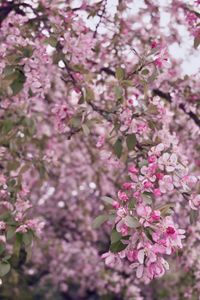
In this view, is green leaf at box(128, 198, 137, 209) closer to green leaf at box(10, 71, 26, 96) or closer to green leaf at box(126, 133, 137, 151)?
green leaf at box(126, 133, 137, 151)

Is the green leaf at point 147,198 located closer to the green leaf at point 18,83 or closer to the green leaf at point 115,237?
the green leaf at point 115,237

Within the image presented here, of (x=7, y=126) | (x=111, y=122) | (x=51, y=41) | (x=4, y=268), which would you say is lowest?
(x=7, y=126)

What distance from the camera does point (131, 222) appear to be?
2289 millimetres

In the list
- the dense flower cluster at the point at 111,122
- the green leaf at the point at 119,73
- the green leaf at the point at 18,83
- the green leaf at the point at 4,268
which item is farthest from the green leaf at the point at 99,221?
the green leaf at the point at 18,83

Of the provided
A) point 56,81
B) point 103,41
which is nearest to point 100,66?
Answer: point 103,41

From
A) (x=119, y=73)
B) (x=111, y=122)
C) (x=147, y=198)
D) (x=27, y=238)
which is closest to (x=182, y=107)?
(x=111, y=122)

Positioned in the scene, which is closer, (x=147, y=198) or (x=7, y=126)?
(x=147, y=198)

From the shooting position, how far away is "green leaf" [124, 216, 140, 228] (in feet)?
7.45

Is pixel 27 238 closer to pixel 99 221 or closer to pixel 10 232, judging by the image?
pixel 10 232

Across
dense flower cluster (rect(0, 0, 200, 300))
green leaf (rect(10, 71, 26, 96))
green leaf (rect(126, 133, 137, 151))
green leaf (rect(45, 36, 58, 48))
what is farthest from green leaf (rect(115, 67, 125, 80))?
green leaf (rect(10, 71, 26, 96))

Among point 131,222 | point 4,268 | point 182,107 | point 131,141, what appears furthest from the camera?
point 182,107

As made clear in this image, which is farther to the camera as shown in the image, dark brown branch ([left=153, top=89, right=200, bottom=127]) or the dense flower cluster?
dark brown branch ([left=153, top=89, right=200, bottom=127])

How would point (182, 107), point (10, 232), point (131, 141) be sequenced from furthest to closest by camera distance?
point (182, 107)
point (131, 141)
point (10, 232)

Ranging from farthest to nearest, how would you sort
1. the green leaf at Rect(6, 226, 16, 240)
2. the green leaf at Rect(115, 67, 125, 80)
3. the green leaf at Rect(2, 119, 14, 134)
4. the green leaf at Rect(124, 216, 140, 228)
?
the green leaf at Rect(2, 119, 14, 134), the green leaf at Rect(115, 67, 125, 80), the green leaf at Rect(6, 226, 16, 240), the green leaf at Rect(124, 216, 140, 228)
